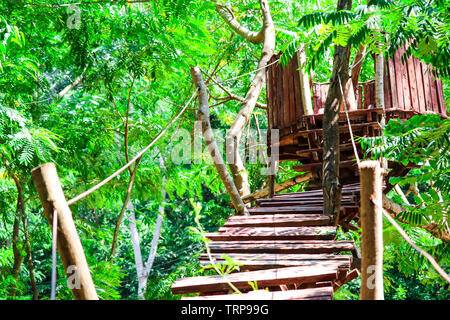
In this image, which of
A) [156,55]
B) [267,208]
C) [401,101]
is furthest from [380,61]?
[156,55]

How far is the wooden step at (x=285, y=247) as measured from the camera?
10.4 feet

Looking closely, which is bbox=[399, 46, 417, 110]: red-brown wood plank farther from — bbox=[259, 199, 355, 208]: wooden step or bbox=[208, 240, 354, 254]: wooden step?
bbox=[208, 240, 354, 254]: wooden step

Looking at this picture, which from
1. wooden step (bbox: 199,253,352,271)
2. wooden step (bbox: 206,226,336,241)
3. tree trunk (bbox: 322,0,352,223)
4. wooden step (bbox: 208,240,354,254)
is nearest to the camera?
wooden step (bbox: 199,253,352,271)

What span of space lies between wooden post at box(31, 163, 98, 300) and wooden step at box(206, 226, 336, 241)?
7.06ft

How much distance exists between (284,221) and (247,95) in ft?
7.93

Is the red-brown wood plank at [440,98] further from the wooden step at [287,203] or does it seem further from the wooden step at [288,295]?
the wooden step at [288,295]

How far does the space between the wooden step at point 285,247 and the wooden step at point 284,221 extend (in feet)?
1.85

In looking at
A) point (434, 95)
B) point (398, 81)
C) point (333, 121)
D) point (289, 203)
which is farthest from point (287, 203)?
point (434, 95)

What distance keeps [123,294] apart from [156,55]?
1317 cm

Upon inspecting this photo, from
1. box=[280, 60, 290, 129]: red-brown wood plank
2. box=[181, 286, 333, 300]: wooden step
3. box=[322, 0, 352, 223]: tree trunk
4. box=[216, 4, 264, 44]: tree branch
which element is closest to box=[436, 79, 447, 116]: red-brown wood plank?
box=[280, 60, 290, 129]: red-brown wood plank

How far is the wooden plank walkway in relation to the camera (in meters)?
2.56

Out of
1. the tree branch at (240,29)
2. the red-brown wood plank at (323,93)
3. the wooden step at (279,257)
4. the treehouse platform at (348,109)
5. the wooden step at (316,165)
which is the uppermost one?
the tree branch at (240,29)

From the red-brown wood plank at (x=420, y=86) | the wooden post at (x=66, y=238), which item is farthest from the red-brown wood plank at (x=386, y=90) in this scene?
the wooden post at (x=66, y=238)

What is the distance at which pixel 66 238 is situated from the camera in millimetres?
1546
